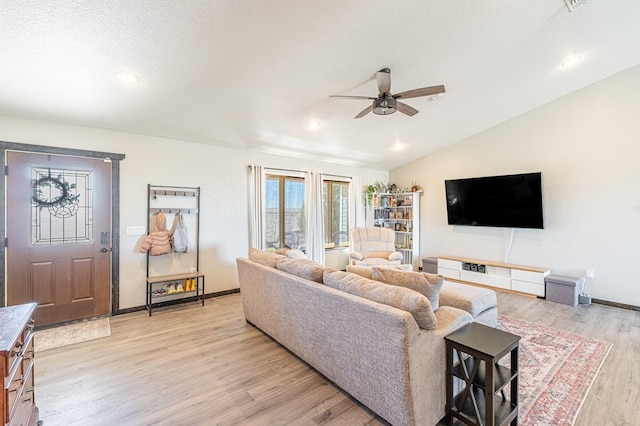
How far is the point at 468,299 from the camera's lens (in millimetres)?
2820

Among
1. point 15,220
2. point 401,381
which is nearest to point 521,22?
point 401,381

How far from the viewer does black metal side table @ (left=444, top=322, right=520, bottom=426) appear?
163cm

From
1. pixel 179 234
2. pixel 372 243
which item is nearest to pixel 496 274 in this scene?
pixel 372 243

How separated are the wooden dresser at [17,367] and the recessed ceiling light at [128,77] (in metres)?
2.12

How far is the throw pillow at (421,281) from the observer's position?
6.82 ft

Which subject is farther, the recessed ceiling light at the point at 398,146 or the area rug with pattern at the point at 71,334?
the recessed ceiling light at the point at 398,146

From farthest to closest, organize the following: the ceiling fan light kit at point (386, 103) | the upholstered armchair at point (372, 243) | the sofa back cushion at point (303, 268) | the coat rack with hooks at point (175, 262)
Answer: the upholstered armchair at point (372, 243) → the coat rack with hooks at point (175, 262) → the ceiling fan light kit at point (386, 103) → the sofa back cushion at point (303, 268)

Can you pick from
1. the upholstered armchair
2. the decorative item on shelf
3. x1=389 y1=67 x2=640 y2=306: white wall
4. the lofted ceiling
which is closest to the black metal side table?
the lofted ceiling

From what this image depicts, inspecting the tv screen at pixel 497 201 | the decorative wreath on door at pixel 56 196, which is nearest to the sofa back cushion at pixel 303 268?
the decorative wreath on door at pixel 56 196

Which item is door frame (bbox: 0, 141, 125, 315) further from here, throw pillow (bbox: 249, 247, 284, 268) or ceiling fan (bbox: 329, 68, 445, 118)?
ceiling fan (bbox: 329, 68, 445, 118)

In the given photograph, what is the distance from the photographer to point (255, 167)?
5094 mm

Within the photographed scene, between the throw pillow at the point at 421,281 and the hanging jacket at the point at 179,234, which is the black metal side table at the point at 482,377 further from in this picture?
the hanging jacket at the point at 179,234

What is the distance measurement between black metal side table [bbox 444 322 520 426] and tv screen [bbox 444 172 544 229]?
12.9ft

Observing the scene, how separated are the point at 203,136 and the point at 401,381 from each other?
4069 mm
